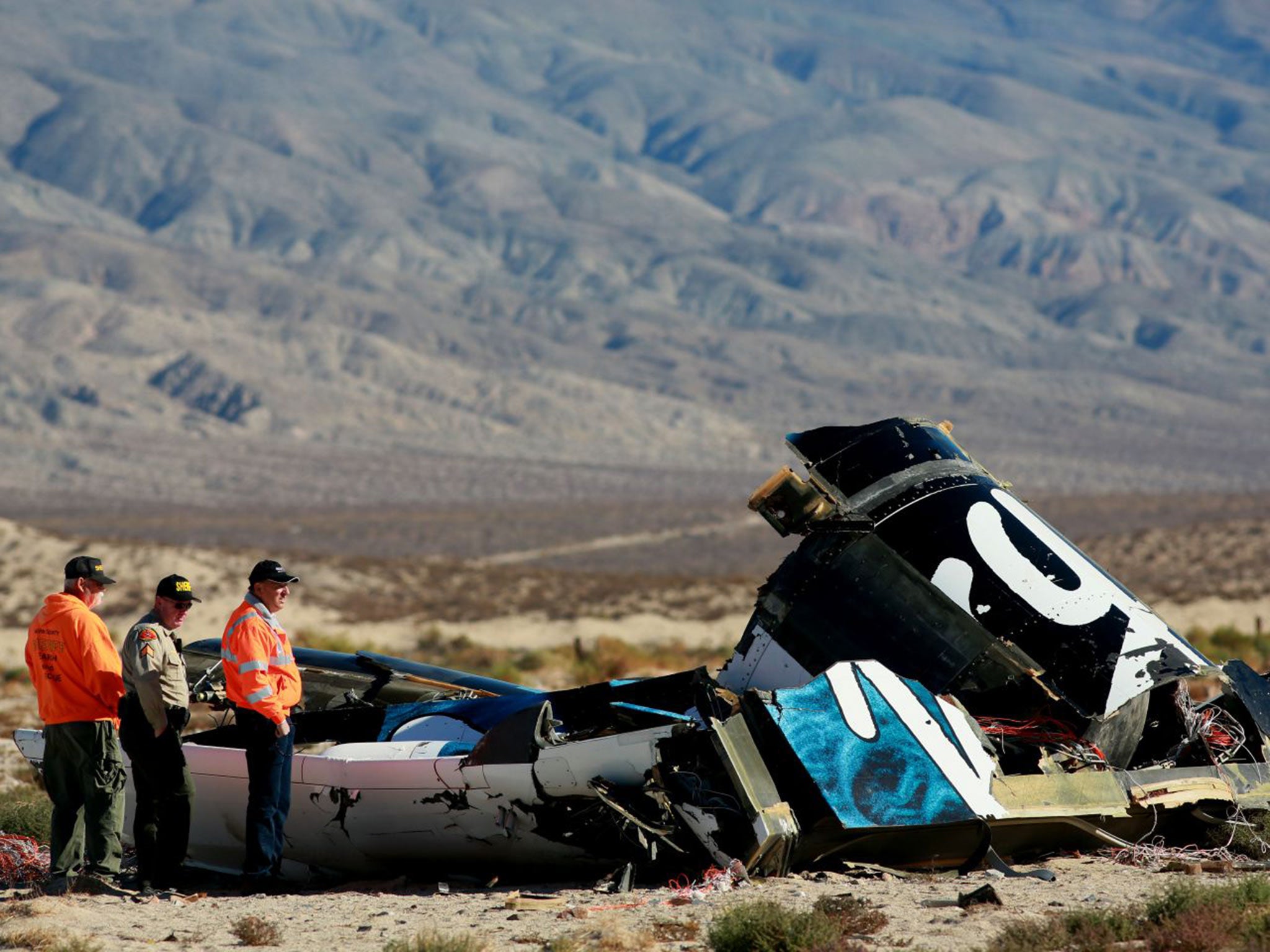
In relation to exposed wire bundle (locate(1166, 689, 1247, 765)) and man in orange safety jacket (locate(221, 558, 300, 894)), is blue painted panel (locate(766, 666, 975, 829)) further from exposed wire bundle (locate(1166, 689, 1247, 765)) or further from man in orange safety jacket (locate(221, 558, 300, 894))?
man in orange safety jacket (locate(221, 558, 300, 894))

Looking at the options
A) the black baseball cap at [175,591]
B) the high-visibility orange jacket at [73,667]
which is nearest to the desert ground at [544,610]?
the high-visibility orange jacket at [73,667]

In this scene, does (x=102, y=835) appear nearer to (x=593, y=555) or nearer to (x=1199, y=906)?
(x=1199, y=906)

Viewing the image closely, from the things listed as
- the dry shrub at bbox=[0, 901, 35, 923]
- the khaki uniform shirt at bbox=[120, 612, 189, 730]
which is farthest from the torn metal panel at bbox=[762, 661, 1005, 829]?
the dry shrub at bbox=[0, 901, 35, 923]

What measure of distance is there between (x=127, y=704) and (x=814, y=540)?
4655 millimetres

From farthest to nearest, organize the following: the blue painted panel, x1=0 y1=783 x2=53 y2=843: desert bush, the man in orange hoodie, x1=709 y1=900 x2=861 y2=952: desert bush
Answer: x1=0 y1=783 x2=53 y2=843: desert bush, the man in orange hoodie, the blue painted panel, x1=709 y1=900 x2=861 y2=952: desert bush

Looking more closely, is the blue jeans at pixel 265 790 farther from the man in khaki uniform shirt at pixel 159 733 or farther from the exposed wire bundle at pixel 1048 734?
the exposed wire bundle at pixel 1048 734

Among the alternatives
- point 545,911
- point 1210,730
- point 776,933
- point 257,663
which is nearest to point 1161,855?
point 1210,730

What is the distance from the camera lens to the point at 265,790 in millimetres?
9633

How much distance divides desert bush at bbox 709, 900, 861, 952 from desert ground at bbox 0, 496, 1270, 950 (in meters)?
0.26

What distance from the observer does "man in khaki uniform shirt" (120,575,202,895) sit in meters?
9.45

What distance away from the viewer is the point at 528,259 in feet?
625

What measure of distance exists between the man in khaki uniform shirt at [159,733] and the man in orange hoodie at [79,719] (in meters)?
0.12

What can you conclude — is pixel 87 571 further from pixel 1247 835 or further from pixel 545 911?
pixel 1247 835

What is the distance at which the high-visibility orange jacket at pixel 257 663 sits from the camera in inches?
372
